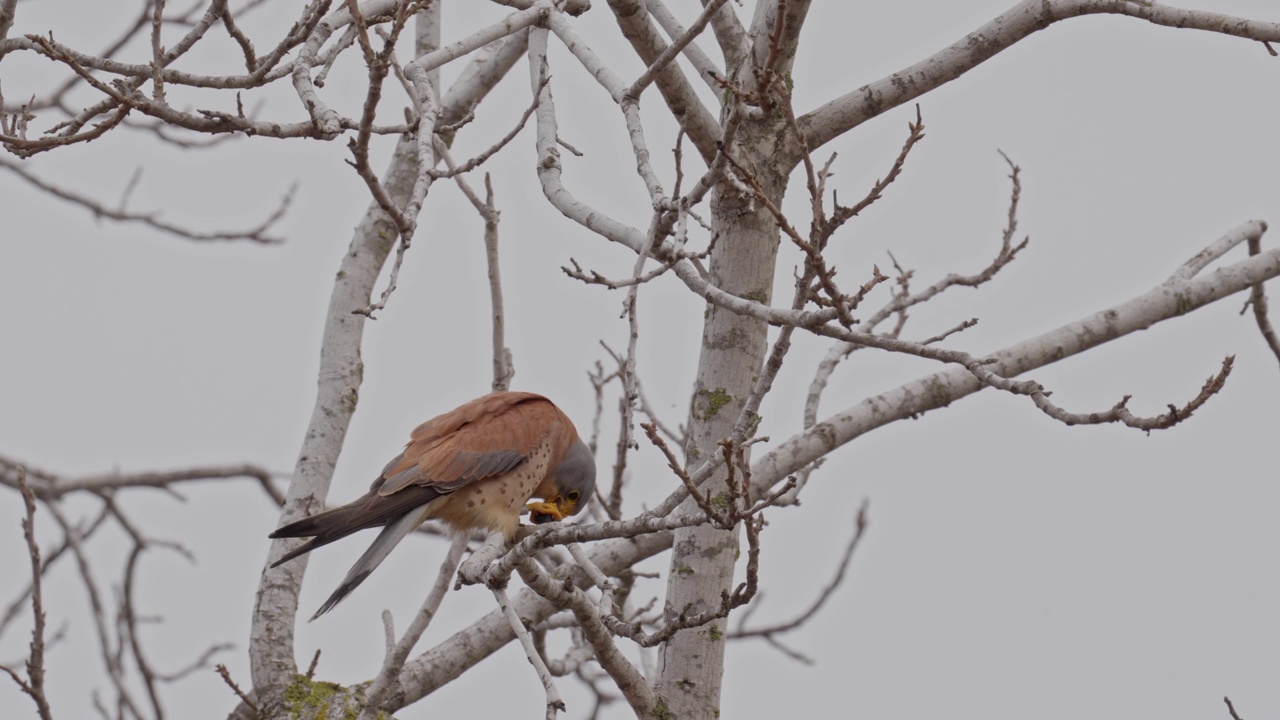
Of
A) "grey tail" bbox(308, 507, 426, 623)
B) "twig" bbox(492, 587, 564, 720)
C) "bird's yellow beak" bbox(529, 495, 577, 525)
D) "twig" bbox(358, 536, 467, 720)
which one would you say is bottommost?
"twig" bbox(492, 587, 564, 720)

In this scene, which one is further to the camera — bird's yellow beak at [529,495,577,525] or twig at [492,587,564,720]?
bird's yellow beak at [529,495,577,525]

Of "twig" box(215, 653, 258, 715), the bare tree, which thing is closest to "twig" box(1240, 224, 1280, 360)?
the bare tree

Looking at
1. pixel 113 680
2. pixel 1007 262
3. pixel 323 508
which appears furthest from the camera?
pixel 1007 262

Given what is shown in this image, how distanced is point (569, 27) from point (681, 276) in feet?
3.19

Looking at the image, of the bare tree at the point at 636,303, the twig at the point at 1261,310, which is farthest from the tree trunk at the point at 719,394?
the twig at the point at 1261,310

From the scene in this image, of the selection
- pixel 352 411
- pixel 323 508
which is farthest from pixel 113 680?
pixel 352 411

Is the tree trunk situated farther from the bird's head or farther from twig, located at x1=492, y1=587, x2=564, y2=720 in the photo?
the bird's head

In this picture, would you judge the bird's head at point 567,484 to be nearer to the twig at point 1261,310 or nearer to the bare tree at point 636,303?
the bare tree at point 636,303

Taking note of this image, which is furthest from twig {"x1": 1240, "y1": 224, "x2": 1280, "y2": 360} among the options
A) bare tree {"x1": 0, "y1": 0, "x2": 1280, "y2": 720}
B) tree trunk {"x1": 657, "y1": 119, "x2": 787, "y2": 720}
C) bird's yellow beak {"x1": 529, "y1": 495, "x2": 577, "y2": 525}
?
bird's yellow beak {"x1": 529, "y1": 495, "x2": 577, "y2": 525}

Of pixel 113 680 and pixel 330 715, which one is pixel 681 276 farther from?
pixel 113 680

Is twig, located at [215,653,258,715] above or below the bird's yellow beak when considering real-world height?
below

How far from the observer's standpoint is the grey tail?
3078 mm

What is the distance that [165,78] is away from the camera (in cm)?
238

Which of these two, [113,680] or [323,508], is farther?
[323,508]
